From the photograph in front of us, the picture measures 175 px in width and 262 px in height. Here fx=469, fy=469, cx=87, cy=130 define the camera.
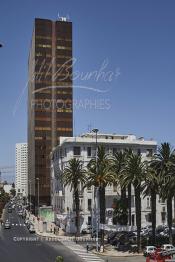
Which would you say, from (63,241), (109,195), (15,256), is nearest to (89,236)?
(63,241)

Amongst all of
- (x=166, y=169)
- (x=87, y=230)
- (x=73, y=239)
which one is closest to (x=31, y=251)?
(x=73, y=239)

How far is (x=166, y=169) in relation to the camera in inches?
2719

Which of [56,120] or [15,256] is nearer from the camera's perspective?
[15,256]

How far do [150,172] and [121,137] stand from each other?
54551 millimetres

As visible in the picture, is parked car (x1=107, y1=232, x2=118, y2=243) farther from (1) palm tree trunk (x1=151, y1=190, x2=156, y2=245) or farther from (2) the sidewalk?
(1) palm tree trunk (x1=151, y1=190, x2=156, y2=245)

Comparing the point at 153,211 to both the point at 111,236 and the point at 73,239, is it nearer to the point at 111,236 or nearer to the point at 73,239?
the point at 111,236

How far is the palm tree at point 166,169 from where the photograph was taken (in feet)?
221

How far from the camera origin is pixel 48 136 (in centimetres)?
19525

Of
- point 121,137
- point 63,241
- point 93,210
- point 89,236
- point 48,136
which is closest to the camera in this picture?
point 63,241

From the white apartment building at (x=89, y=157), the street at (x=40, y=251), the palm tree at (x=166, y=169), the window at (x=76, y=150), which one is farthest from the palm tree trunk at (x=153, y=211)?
the window at (x=76, y=150)

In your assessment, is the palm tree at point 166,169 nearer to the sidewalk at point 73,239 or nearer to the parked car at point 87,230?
the sidewalk at point 73,239

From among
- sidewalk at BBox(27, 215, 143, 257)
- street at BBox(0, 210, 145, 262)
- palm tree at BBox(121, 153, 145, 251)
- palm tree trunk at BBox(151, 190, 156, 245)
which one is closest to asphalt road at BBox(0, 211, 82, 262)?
street at BBox(0, 210, 145, 262)

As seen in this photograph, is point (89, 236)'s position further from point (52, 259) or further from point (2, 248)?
point (52, 259)

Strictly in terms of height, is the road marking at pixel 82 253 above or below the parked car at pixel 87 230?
above
